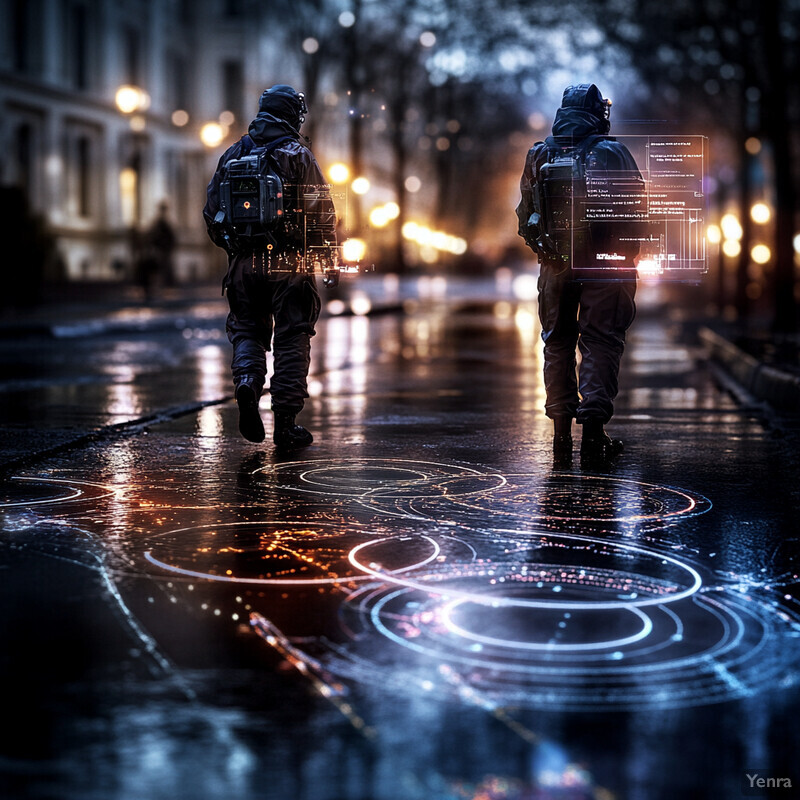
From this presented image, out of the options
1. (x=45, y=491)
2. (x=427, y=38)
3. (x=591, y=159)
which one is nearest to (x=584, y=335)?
(x=591, y=159)

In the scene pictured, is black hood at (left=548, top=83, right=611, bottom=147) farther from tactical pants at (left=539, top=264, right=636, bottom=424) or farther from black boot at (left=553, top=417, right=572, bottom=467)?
black boot at (left=553, top=417, right=572, bottom=467)

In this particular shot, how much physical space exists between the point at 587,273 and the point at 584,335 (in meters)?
0.36

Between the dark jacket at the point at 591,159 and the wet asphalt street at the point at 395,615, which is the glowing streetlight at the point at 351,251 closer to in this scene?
the dark jacket at the point at 591,159

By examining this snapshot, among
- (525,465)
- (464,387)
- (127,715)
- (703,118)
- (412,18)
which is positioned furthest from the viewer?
(412,18)

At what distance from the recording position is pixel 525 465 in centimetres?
780

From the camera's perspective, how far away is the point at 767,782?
3.02m

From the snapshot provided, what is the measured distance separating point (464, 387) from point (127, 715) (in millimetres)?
10073

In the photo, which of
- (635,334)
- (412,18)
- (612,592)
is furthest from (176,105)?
(612,592)

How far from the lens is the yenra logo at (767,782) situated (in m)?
3.00

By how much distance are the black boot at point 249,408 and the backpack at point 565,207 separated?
5.98 feet

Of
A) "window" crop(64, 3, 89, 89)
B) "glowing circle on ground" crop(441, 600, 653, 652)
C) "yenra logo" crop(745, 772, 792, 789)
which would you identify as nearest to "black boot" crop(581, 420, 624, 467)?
"glowing circle on ground" crop(441, 600, 653, 652)

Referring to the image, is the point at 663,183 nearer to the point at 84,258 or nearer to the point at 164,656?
the point at 164,656

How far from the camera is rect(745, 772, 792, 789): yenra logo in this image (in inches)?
118

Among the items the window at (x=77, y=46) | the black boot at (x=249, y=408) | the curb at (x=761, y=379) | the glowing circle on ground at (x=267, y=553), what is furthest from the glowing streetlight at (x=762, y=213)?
the glowing circle on ground at (x=267, y=553)
